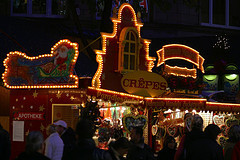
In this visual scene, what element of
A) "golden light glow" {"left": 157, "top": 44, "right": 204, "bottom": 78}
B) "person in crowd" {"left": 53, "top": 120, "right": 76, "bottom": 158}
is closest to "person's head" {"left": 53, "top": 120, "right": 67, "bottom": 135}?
"person in crowd" {"left": 53, "top": 120, "right": 76, "bottom": 158}

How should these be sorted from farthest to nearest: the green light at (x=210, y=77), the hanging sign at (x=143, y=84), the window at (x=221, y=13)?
the window at (x=221, y=13)
the green light at (x=210, y=77)
the hanging sign at (x=143, y=84)

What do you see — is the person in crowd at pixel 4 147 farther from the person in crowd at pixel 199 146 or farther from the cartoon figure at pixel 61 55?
the cartoon figure at pixel 61 55

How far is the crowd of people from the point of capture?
21.2 ft

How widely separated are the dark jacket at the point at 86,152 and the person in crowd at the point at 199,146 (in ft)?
5.82

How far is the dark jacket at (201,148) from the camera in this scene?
24.8ft

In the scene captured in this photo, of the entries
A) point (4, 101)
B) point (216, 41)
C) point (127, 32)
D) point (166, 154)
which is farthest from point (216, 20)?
point (166, 154)

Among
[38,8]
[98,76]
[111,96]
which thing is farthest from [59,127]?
[38,8]

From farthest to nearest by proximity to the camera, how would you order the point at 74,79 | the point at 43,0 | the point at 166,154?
1. the point at 43,0
2. the point at 74,79
3. the point at 166,154

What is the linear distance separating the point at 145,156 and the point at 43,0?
1418cm

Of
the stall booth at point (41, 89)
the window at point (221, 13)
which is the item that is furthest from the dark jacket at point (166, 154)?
the window at point (221, 13)

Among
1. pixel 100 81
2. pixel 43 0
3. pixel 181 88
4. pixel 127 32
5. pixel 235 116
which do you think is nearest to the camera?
pixel 100 81

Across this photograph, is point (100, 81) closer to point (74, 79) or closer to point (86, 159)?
point (74, 79)

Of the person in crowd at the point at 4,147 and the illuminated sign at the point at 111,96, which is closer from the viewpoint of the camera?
the person in crowd at the point at 4,147

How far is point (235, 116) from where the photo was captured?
1828cm
